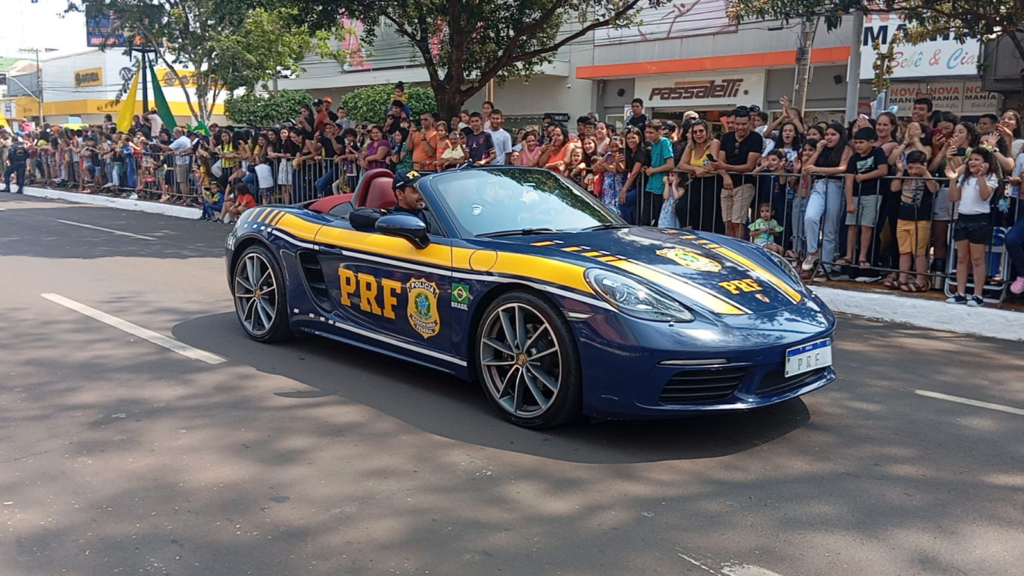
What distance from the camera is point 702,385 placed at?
455 cm

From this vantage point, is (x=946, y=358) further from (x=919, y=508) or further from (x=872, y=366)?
(x=919, y=508)

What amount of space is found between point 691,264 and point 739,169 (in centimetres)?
543

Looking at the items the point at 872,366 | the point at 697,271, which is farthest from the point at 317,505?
the point at 872,366

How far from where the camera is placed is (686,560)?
11.4ft

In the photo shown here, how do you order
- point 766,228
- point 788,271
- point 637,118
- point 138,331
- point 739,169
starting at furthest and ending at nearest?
point 637,118 < point 739,169 < point 766,228 < point 138,331 < point 788,271

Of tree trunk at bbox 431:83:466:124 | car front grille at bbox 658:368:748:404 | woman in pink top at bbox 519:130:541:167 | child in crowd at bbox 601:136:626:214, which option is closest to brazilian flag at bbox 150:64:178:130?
tree trunk at bbox 431:83:466:124

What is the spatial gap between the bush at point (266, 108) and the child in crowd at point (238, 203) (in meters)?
Result: 17.5

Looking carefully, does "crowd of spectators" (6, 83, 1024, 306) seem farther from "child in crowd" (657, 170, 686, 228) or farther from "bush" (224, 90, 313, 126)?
"bush" (224, 90, 313, 126)

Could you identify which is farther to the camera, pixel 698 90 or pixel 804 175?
pixel 698 90

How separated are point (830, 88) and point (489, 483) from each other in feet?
72.4

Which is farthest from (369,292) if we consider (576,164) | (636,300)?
(576,164)

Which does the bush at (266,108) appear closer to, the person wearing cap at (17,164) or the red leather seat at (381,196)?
the person wearing cap at (17,164)

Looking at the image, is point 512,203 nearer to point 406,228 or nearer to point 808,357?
point 406,228

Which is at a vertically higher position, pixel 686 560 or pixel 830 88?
pixel 830 88
